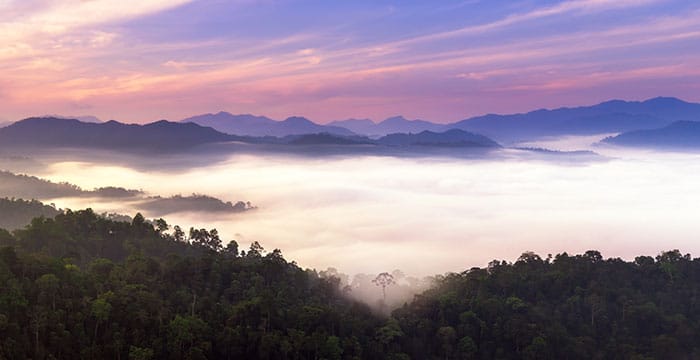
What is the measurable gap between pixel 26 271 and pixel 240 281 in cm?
1544

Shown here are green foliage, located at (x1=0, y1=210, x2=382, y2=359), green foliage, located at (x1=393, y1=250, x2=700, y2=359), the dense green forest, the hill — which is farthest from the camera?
the hill

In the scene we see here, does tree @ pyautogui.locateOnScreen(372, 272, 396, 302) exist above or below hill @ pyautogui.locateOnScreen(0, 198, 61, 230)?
below

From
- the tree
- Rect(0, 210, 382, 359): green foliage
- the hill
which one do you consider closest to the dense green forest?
Rect(0, 210, 382, 359): green foliage

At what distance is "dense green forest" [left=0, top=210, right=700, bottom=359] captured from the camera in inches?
1351

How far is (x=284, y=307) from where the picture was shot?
42.2 meters

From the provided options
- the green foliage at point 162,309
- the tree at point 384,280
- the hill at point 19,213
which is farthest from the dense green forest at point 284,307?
the hill at point 19,213

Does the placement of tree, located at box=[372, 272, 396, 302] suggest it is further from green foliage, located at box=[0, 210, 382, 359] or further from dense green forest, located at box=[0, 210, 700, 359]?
green foliage, located at box=[0, 210, 382, 359]

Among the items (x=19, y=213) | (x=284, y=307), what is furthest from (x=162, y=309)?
(x=19, y=213)

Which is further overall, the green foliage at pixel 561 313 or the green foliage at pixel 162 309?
the green foliage at pixel 561 313

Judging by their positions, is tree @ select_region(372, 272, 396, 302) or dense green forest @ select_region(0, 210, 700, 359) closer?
dense green forest @ select_region(0, 210, 700, 359)

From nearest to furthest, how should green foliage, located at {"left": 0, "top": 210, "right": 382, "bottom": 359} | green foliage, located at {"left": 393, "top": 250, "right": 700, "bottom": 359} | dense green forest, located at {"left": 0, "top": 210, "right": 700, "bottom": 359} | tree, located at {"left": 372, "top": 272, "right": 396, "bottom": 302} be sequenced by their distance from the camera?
green foliage, located at {"left": 0, "top": 210, "right": 382, "bottom": 359}, dense green forest, located at {"left": 0, "top": 210, "right": 700, "bottom": 359}, green foliage, located at {"left": 393, "top": 250, "right": 700, "bottom": 359}, tree, located at {"left": 372, "top": 272, "right": 396, "bottom": 302}

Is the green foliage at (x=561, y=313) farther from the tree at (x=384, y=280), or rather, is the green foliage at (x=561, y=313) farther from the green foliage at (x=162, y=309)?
the green foliage at (x=162, y=309)

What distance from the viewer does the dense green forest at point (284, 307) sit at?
113ft

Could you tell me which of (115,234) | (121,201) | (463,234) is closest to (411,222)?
(463,234)
